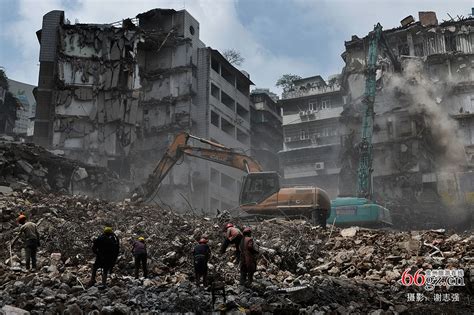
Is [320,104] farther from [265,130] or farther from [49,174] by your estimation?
[49,174]

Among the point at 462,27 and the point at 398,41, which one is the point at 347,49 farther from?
the point at 462,27

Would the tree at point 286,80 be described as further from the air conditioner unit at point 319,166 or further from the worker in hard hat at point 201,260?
the worker in hard hat at point 201,260

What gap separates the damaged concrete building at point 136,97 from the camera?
38469 mm

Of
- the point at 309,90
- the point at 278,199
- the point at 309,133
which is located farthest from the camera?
the point at 309,90

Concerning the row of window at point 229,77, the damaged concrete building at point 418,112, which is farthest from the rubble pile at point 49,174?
the damaged concrete building at point 418,112

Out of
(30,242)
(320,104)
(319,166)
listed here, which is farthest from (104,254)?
(320,104)

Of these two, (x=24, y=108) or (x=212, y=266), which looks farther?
(x=24, y=108)

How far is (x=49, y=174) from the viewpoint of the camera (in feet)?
89.2

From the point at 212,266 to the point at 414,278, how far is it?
5016 mm

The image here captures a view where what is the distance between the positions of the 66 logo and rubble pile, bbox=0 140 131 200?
663 inches

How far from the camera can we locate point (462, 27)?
1766 inches

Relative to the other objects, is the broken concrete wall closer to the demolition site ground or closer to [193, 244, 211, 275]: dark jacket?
the demolition site ground

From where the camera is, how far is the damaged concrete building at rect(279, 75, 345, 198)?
50188mm

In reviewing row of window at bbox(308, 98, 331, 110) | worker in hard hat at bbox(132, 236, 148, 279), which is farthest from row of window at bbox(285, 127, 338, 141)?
worker in hard hat at bbox(132, 236, 148, 279)
